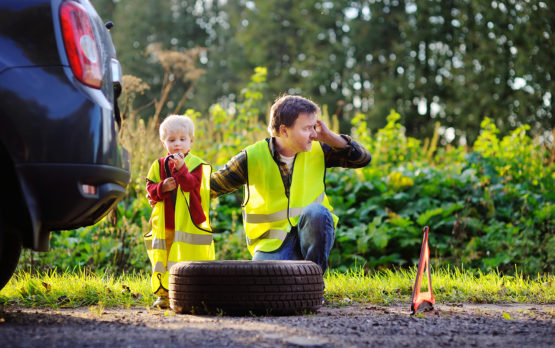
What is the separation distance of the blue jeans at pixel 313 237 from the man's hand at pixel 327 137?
44 cm

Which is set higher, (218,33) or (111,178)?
(218,33)

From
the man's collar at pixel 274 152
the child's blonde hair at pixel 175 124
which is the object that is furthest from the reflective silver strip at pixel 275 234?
the child's blonde hair at pixel 175 124

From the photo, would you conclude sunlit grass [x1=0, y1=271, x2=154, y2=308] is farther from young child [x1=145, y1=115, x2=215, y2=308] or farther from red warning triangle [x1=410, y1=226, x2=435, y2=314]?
red warning triangle [x1=410, y1=226, x2=435, y2=314]

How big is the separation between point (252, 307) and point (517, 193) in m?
4.35

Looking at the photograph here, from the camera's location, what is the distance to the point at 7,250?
3.12m

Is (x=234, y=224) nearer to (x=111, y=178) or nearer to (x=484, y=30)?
(x=111, y=178)

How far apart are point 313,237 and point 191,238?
757mm

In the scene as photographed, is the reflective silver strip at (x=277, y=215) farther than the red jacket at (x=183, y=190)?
Yes

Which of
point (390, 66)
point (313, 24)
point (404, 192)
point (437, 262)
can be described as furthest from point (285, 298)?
point (313, 24)

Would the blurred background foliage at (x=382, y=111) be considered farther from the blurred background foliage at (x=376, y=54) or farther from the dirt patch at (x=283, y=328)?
the dirt patch at (x=283, y=328)

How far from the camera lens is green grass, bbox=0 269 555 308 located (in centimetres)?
387

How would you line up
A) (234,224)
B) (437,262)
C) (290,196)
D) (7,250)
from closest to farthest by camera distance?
(7,250) < (290,196) < (437,262) < (234,224)

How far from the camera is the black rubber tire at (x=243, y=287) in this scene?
320cm

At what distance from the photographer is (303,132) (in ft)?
12.6
